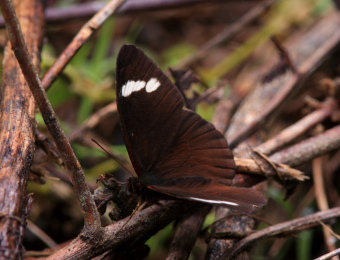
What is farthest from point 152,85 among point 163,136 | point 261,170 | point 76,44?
point 261,170

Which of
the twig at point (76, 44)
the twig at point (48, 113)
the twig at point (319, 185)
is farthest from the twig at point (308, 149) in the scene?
the twig at point (76, 44)

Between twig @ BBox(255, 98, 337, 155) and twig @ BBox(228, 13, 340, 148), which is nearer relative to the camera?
twig @ BBox(255, 98, 337, 155)

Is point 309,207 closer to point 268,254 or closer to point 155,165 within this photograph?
point 268,254

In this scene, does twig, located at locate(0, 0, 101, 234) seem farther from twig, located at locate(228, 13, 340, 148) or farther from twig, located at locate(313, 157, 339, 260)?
twig, located at locate(313, 157, 339, 260)

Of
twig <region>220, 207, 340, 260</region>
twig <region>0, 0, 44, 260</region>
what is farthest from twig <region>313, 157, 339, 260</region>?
twig <region>0, 0, 44, 260</region>

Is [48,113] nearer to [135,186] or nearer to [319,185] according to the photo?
[135,186]

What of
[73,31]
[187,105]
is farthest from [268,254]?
[73,31]
